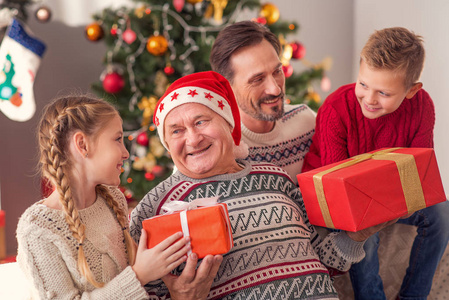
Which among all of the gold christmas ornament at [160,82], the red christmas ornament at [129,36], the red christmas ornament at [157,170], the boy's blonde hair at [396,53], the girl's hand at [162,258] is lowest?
the red christmas ornament at [157,170]

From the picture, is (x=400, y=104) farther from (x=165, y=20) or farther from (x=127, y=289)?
(x=165, y=20)

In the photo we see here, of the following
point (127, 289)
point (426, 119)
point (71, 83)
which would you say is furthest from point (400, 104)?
point (71, 83)

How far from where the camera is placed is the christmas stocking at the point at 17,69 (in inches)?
133

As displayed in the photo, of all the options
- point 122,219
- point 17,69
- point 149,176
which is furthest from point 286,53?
point 122,219

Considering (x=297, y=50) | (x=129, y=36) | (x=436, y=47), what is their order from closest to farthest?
(x=129, y=36)
(x=297, y=50)
(x=436, y=47)

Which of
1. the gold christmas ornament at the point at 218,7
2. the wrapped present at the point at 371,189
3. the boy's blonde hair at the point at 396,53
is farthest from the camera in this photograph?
the gold christmas ornament at the point at 218,7

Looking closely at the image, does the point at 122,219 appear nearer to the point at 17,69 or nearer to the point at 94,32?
the point at 17,69

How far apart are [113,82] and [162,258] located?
8.19 feet

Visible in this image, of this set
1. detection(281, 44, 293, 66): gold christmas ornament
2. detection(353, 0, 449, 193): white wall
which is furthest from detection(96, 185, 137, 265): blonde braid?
detection(353, 0, 449, 193): white wall

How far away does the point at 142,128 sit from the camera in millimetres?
3824

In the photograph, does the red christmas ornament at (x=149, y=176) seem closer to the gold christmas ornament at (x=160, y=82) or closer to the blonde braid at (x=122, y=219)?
the gold christmas ornament at (x=160, y=82)

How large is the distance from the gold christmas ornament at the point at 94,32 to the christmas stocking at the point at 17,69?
41 centimetres

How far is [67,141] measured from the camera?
1.49 meters

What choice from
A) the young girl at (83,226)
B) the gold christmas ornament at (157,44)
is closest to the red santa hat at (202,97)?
the young girl at (83,226)
